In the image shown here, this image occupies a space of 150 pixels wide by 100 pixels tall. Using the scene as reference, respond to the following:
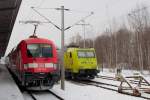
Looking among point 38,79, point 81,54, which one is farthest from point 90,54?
point 38,79

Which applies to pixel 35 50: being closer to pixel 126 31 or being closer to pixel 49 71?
pixel 49 71

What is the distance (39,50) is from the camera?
62.1ft

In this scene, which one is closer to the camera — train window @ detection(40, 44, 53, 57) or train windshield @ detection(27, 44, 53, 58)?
train windshield @ detection(27, 44, 53, 58)

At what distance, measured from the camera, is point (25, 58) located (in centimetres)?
1853

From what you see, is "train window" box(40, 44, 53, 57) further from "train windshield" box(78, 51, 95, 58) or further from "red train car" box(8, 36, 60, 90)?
"train windshield" box(78, 51, 95, 58)

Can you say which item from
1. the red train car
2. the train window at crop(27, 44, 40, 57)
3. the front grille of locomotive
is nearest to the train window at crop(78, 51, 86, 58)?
the red train car

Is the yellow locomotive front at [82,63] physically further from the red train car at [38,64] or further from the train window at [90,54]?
the red train car at [38,64]

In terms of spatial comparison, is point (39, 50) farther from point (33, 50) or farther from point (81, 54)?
point (81, 54)

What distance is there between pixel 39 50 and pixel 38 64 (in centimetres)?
95

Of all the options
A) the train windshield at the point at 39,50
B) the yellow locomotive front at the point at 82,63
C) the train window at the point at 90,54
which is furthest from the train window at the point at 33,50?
the train window at the point at 90,54

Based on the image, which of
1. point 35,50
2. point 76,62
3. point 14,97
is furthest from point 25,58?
point 76,62

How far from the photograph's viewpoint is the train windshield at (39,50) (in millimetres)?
18734

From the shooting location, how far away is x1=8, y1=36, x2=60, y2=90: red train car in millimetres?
18141

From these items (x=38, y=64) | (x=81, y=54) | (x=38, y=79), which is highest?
(x=81, y=54)
